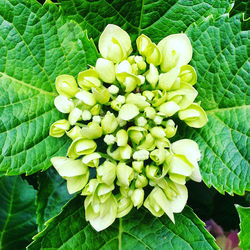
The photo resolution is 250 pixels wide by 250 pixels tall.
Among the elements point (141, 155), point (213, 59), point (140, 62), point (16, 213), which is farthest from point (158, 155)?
point (16, 213)

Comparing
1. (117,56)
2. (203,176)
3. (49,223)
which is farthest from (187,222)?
(117,56)

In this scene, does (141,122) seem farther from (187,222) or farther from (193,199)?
(193,199)

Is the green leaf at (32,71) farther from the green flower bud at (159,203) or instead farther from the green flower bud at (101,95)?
the green flower bud at (159,203)

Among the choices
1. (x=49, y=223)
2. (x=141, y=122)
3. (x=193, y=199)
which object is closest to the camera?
(x=141, y=122)

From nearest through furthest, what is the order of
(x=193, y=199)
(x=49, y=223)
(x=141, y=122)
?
(x=141, y=122) < (x=49, y=223) < (x=193, y=199)

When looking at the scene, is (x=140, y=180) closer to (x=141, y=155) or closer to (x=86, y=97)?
(x=141, y=155)

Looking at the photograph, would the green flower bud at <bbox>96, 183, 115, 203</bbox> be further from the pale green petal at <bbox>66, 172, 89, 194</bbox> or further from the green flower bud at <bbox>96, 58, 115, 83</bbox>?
the green flower bud at <bbox>96, 58, 115, 83</bbox>

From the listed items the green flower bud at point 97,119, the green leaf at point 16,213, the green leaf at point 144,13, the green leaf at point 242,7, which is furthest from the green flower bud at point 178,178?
the green leaf at point 16,213
